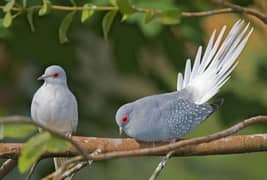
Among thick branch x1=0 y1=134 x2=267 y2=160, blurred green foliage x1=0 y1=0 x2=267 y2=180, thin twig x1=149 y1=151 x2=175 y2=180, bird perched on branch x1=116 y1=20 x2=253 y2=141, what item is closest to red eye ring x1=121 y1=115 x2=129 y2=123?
bird perched on branch x1=116 y1=20 x2=253 y2=141

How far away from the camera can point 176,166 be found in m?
5.11

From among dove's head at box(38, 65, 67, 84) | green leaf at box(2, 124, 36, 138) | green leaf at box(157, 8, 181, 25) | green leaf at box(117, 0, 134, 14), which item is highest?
green leaf at box(117, 0, 134, 14)

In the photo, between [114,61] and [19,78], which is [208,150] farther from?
[19,78]

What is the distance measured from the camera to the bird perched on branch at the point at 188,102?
179 centimetres

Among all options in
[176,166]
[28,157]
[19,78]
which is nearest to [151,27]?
[19,78]

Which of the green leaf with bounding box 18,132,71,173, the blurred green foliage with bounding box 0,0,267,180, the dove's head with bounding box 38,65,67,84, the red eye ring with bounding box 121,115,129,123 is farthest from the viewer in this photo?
the blurred green foliage with bounding box 0,0,267,180

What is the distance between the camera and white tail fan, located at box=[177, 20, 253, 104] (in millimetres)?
1905

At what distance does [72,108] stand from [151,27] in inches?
29.4

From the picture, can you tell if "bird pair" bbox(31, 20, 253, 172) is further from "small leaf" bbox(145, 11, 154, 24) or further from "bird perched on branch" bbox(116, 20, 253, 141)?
"small leaf" bbox(145, 11, 154, 24)

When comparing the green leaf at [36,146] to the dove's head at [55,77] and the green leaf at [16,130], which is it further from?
the dove's head at [55,77]

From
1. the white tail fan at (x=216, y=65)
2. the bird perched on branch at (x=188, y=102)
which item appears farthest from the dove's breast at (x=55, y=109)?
the white tail fan at (x=216, y=65)

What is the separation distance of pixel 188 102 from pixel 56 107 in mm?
294

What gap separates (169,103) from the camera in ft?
6.12

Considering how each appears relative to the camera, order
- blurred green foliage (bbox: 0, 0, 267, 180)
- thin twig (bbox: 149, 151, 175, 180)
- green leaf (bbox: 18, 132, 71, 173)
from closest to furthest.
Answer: green leaf (bbox: 18, 132, 71, 173) → thin twig (bbox: 149, 151, 175, 180) → blurred green foliage (bbox: 0, 0, 267, 180)
